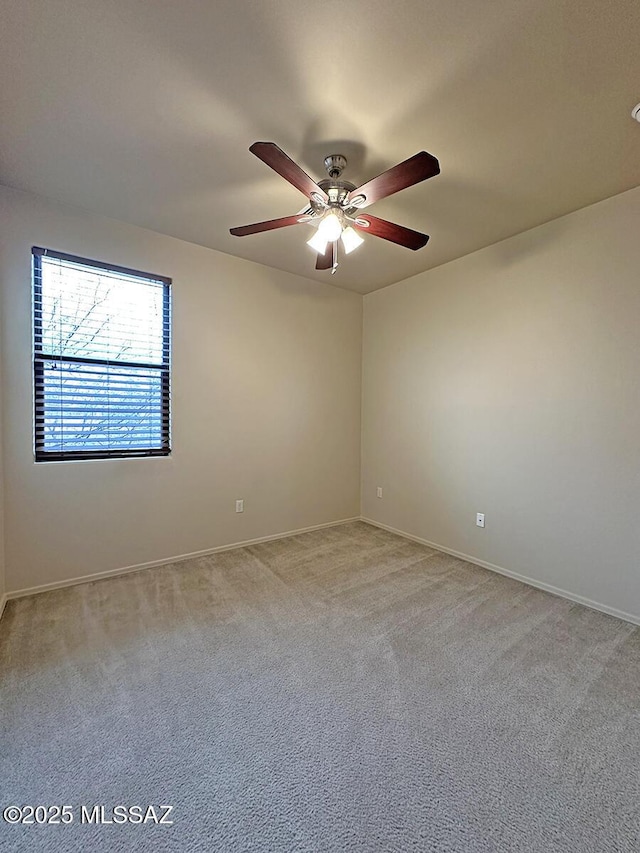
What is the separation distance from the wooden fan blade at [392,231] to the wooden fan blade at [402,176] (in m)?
0.18

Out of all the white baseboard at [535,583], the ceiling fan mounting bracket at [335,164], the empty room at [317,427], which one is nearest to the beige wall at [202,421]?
the empty room at [317,427]

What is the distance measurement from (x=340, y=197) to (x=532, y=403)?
207cm

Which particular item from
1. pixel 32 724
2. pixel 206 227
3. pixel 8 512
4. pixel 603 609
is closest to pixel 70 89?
pixel 206 227

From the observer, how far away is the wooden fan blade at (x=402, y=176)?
1.52 meters

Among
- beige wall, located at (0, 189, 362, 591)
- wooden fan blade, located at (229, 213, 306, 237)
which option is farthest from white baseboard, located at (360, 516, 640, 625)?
wooden fan blade, located at (229, 213, 306, 237)

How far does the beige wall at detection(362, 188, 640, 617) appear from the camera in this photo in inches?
94.9

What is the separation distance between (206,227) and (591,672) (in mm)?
3766

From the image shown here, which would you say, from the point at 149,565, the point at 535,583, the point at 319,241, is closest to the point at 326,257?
the point at 319,241

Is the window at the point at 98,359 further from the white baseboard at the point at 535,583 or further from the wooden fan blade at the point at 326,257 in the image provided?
the white baseboard at the point at 535,583

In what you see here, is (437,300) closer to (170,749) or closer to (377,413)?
(377,413)

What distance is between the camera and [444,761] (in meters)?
1.38

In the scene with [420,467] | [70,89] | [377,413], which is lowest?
[420,467]

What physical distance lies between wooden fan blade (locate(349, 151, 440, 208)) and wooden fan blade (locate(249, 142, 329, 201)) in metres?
0.25

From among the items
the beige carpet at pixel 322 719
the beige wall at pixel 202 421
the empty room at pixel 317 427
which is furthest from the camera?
the beige wall at pixel 202 421
